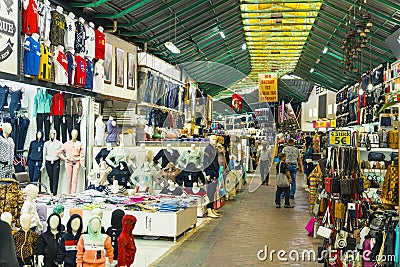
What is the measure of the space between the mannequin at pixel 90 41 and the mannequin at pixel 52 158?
1828 mm

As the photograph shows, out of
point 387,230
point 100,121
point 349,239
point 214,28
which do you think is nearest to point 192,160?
point 100,121

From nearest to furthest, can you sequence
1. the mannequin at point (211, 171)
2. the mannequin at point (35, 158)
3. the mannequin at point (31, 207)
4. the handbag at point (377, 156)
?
the mannequin at point (31, 207), the handbag at point (377, 156), the mannequin at point (35, 158), the mannequin at point (211, 171)

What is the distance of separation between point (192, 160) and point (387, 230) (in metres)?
5.67

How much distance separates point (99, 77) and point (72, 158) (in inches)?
81.9

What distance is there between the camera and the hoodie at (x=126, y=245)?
18.3ft

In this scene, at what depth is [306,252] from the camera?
24.1 feet

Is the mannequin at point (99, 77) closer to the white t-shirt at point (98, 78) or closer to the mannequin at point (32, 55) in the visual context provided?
the white t-shirt at point (98, 78)

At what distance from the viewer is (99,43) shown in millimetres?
10961

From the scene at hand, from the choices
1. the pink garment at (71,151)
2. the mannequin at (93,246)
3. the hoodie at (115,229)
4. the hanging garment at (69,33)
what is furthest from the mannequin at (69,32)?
the mannequin at (93,246)

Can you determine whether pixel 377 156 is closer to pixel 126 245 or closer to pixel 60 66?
pixel 126 245

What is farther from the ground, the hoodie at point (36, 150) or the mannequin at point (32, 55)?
the mannequin at point (32, 55)

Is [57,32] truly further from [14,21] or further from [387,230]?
[387,230]

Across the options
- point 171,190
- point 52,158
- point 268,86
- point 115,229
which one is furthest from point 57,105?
point 268,86

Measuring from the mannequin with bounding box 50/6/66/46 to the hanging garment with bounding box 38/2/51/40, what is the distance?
158 mm
